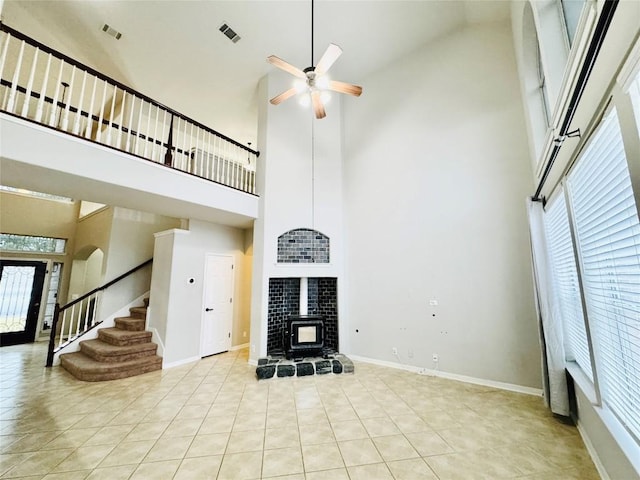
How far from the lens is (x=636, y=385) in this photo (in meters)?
1.56

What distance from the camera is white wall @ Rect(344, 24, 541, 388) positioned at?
367cm

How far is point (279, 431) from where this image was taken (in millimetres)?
2662

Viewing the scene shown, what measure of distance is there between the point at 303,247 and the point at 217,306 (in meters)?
2.20

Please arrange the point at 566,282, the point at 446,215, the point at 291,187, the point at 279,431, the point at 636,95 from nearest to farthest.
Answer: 1. the point at 636,95
2. the point at 279,431
3. the point at 566,282
4. the point at 446,215
5. the point at 291,187

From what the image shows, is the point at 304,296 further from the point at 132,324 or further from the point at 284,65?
the point at 284,65

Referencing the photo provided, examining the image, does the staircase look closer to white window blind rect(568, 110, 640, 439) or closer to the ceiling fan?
the ceiling fan

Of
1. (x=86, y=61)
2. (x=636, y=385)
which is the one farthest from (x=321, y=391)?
(x=86, y=61)

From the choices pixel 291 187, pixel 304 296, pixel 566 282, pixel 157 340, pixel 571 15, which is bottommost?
pixel 157 340

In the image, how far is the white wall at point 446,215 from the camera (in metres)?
3.67

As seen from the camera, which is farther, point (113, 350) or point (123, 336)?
point (123, 336)

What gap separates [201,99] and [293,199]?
356cm

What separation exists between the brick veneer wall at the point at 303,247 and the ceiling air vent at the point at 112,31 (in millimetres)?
4588

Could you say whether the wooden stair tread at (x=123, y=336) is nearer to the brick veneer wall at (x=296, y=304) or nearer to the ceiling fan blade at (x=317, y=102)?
the brick veneer wall at (x=296, y=304)

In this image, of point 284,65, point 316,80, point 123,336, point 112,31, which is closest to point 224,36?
point 112,31
